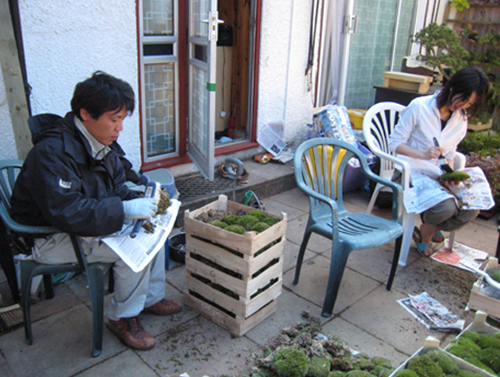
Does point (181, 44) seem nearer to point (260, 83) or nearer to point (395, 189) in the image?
point (260, 83)

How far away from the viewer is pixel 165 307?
2.85m

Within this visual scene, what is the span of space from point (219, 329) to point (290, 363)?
0.75 m

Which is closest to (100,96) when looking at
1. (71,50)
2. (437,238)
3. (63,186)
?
(63,186)

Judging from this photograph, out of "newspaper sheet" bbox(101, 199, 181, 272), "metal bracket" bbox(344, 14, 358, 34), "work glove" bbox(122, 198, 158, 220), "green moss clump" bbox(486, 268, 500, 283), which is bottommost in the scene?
"green moss clump" bbox(486, 268, 500, 283)

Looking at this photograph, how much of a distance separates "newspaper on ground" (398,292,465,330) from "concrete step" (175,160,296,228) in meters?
1.72

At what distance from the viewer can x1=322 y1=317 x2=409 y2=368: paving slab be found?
2.65 m

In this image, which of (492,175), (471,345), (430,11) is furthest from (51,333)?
(430,11)

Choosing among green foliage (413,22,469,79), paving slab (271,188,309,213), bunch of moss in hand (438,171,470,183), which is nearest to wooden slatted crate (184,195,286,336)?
bunch of moss in hand (438,171,470,183)

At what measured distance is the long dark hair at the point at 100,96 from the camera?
218 centimetres

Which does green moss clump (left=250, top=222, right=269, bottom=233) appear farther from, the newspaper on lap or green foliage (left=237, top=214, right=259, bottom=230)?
the newspaper on lap

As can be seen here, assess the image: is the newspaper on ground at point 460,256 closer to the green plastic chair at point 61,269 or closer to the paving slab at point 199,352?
the paving slab at point 199,352

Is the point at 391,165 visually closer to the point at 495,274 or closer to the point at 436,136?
the point at 436,136

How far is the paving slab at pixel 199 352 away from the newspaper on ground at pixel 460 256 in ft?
6.77

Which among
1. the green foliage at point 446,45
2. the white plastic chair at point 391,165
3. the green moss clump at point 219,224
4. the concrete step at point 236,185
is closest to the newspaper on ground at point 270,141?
the concrete step at point 236,185
